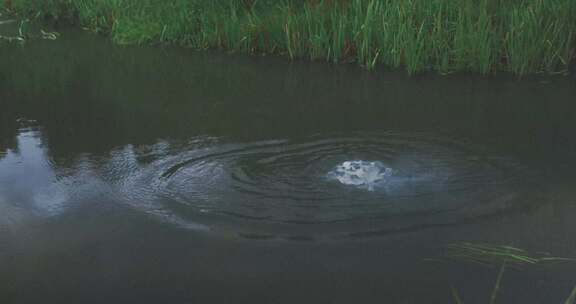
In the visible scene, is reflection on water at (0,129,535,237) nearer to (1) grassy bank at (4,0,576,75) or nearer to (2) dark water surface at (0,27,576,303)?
(2) dark water surface at (0,27,576,303)

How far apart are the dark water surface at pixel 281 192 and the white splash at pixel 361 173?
0.06 meters

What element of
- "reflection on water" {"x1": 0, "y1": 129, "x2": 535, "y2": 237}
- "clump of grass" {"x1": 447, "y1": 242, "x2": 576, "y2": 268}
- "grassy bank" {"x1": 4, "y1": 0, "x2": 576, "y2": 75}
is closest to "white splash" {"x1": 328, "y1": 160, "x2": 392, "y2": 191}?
"reflection on water" {"x1": 0, "y1": 129, "x2": 535, "y2": 237}

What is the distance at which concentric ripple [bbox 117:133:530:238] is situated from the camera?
12.6ft

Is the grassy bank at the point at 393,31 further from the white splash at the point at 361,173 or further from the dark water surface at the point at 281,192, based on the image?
the white splash at the point at 361,173

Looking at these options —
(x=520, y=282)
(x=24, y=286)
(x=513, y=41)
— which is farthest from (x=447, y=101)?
(x=24, y=286)

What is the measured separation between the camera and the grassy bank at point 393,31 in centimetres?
728

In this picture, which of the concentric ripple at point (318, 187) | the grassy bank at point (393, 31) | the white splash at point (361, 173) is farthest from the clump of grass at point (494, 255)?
the grassy bank at point (393, 31)

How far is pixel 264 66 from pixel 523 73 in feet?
9.25

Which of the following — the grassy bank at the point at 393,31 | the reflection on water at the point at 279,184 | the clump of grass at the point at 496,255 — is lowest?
the clump of grass at the point at 496,255

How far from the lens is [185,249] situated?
11.8 feet

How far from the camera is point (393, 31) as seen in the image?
768 cm

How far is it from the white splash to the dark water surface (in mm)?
59

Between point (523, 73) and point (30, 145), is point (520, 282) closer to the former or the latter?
point (30, 145)

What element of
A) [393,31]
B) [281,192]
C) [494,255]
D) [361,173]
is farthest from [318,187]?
[393,31]
